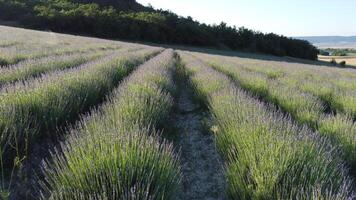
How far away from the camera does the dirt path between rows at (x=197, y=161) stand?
3385mm

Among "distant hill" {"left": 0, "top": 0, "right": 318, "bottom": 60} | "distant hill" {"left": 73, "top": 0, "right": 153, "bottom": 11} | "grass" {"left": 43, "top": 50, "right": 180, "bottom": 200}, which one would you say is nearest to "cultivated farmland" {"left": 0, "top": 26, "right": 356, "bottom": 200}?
"grass" {"left": 43, "top": 50, "right": 180, "bottom": 200}

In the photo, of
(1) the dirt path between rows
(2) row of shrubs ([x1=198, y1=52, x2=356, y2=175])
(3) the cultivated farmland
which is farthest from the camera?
(2) row of shrubs ([x1=198, y1=52, x2=356, y2=175])

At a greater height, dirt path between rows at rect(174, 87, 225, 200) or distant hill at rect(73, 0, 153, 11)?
distant hill at rect(73, 0, 153, 11)

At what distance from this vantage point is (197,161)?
414cm

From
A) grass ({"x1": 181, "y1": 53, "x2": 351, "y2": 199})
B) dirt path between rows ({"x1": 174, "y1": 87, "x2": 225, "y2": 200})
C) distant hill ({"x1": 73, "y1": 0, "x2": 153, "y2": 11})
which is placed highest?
distant hill ({"x1": 73, "y1": 0, "x2": 153, "y2": 11})

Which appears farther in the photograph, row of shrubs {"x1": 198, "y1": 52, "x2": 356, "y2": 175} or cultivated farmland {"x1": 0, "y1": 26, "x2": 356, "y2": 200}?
row of shrubs {"x1": 198, "y1": 52, "x2": 356, "y2": 175}

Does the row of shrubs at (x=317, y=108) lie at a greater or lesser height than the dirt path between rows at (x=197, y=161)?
greater

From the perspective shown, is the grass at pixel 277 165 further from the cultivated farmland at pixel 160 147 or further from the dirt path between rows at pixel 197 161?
the dirt path between rows at pixel 197 161

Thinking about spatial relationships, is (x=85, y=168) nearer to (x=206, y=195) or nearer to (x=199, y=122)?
(x=206, y=195)

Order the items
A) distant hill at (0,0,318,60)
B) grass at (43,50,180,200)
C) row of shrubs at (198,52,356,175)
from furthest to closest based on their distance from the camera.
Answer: distant hill at (0,0,318,60) < row of shrubs at (198,52,356,175) < grass at (43,50,180,200)

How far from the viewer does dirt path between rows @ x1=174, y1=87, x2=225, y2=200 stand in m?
3.38

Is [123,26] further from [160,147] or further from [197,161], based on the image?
[160,147]

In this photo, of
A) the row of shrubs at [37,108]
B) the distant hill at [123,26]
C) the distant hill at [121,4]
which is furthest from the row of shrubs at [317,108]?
the distant hill at [121,4]

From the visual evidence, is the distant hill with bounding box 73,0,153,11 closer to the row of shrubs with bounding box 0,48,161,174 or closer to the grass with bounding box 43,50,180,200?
the row of shrubs with bounding box 0,48,161,174
